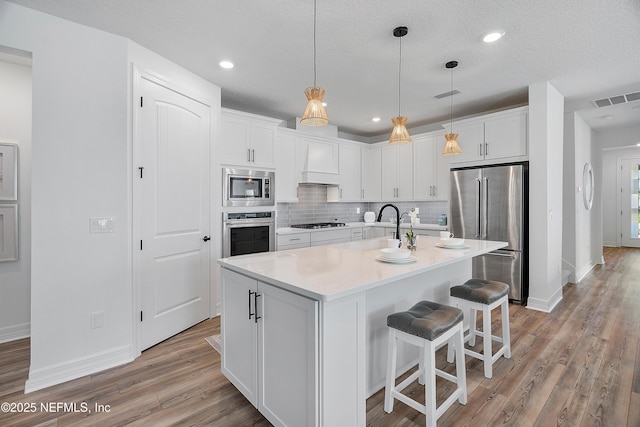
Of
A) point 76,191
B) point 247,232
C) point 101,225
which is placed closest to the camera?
point 76,191

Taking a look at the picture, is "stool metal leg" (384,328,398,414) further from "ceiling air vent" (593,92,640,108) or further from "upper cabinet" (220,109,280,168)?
"ceiling air vent" (593,92,640,108)

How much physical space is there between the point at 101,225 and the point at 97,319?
74 cm

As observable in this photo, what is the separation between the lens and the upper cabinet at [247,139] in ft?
12.2

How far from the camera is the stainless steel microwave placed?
3.62 meters

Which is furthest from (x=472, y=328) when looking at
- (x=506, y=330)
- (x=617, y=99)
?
(x=617, y=99)

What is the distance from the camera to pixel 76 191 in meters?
2.30

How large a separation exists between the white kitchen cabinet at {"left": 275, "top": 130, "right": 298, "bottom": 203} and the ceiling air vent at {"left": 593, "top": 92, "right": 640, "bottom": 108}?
4276mm

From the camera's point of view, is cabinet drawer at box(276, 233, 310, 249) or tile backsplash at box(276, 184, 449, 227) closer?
cabinet drawer at box(276, 233, 310, 249)

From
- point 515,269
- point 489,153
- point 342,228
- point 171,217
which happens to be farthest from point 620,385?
point 171,217

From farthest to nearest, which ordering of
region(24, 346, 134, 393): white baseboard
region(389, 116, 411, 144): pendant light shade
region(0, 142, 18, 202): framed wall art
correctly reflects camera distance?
region(0, 142, 18, 202): framed wall art
region(389, 116, 411, 144): pendant light shade
region(24, 346, 134, 393): white baseboard

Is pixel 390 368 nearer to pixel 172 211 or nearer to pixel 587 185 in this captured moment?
pixel 172 211

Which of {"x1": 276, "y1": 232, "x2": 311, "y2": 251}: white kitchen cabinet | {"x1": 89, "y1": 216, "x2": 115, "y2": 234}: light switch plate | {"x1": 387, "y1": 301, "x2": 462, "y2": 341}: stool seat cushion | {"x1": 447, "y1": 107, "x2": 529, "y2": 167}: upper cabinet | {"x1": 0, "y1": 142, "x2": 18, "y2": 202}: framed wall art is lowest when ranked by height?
{"x1": 387, "y1": 301, "x2": 462, "y2": 341}: stool seat cushion

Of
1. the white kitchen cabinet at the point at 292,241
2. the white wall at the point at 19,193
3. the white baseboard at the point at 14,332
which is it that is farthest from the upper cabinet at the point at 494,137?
the white baseboard at the point at 14,332

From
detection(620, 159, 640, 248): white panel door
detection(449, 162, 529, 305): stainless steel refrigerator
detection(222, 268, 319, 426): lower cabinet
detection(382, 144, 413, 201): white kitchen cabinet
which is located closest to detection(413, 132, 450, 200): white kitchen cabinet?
detection(382, 144, 413, 201): white kitchen cabinet
